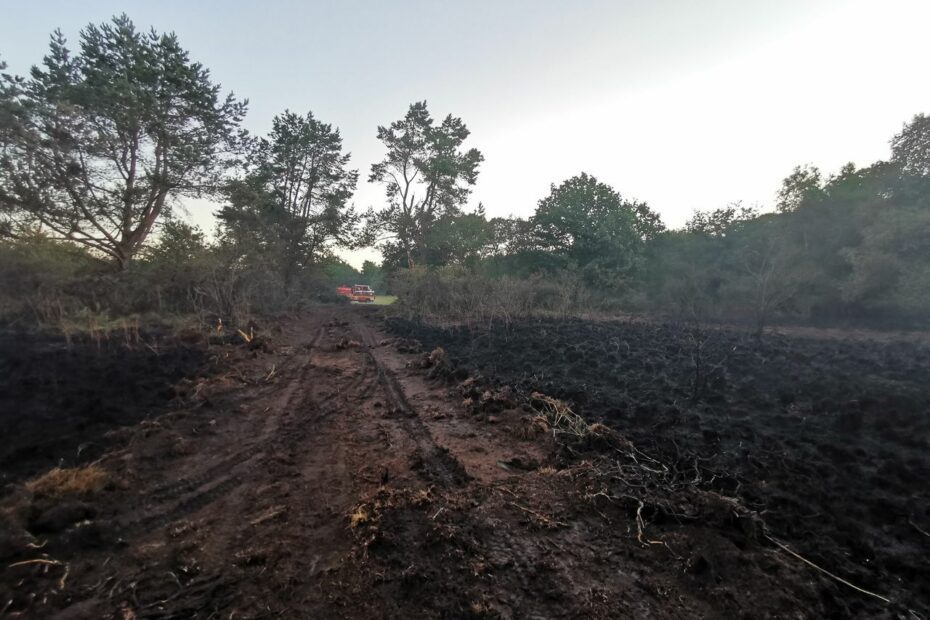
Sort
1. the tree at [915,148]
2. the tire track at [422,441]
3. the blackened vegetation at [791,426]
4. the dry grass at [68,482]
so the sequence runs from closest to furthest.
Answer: the blackened vegetation at [791,426]
the dry grass at [68,482]
the tire track at [422,441]
the tree at [915,148]

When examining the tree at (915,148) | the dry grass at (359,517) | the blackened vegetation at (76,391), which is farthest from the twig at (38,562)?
the tree at (915,148)

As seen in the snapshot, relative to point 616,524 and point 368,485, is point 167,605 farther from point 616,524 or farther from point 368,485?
point 616,524

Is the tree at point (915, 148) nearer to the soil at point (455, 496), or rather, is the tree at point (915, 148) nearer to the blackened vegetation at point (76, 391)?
the soil at point (455, 496)

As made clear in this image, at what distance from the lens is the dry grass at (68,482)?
2.92m

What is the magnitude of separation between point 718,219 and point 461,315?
17.9 metres

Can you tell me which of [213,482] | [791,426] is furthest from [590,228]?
[213,482]

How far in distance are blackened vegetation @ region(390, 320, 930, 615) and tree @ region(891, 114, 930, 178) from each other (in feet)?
39.9

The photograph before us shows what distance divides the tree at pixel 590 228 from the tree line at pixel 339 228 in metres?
0.10

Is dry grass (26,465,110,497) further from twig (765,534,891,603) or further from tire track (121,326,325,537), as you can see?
twig (765,534,891,603)

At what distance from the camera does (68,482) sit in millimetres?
2994

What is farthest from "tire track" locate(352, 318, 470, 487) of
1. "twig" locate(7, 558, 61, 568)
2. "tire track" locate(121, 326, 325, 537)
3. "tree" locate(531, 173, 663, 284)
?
"tree" locate(531, 173, 663, 284)

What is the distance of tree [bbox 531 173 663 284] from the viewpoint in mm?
21703

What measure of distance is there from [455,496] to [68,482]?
2.86m

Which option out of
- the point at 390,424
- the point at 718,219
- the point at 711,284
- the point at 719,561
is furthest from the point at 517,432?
the point at 718,219
